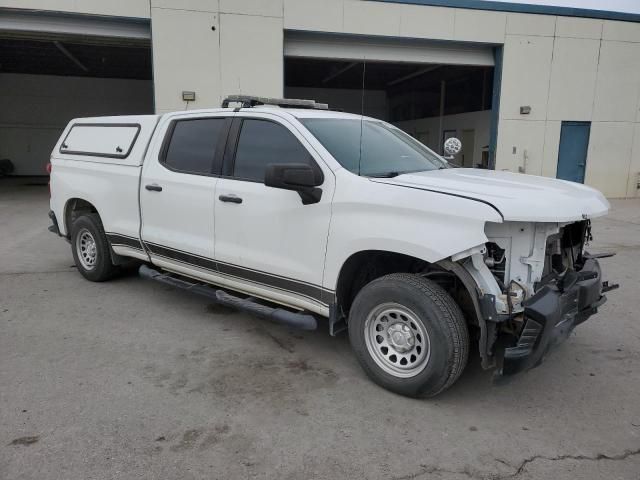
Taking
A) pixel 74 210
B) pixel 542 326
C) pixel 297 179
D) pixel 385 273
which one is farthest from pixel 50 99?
pixel 542 326

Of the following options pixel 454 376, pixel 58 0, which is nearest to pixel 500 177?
pixel 454 376

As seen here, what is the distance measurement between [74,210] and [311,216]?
12.8 ft

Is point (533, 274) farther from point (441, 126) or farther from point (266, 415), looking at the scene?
point (441, 126)

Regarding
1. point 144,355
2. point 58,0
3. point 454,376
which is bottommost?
point 144,355

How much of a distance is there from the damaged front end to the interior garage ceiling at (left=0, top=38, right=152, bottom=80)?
16707 mm

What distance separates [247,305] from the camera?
14.1 ft

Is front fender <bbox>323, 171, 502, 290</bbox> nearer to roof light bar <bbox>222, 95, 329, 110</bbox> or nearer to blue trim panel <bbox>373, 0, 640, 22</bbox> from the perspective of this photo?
roof light bar <bbox>222, 95, 329, 110</bbox>

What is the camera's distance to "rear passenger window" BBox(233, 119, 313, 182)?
4039 mm

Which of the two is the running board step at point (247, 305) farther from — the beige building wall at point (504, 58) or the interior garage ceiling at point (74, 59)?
the interior garage ceiling at point (74, 59)

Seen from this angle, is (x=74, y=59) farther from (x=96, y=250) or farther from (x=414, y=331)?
(x=414, y=331)

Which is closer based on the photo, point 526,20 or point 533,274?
point 533,274

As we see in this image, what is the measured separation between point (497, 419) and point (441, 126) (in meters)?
23.1

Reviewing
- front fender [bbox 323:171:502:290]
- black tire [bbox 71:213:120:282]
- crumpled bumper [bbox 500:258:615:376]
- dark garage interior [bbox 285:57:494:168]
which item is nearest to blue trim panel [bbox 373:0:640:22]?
dark garage interior [bbox 285:57:494:168]

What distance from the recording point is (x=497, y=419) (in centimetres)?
331
